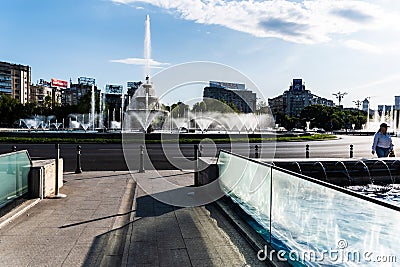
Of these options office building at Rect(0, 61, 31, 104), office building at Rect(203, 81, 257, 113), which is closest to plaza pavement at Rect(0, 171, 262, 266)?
office building at Rect(203, 81, 257, 113)

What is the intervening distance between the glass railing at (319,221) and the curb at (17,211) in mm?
4680

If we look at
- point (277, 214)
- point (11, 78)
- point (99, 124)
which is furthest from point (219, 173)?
point (11, 78)

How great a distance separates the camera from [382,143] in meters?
12.1

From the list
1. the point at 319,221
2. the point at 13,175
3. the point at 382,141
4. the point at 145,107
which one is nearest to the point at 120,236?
the point at 13,175

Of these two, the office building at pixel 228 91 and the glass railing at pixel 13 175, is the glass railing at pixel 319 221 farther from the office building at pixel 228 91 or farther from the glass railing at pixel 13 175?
the office building at pixel 228 91

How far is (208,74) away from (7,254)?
6.36 m

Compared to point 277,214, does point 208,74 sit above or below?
above

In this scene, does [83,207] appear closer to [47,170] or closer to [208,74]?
[47,170]

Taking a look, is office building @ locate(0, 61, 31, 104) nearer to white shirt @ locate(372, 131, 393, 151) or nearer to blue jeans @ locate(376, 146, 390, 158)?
blue jeans @ locate(376, 146, 390, 158)

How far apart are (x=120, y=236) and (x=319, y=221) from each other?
3.72 metres

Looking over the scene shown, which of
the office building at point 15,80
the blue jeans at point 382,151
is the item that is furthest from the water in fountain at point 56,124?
the blue jeans at point 382,151

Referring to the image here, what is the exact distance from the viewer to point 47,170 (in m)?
10.0

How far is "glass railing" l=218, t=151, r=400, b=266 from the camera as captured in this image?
340 centimetres

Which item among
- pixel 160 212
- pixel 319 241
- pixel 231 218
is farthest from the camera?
pixel 160 212
